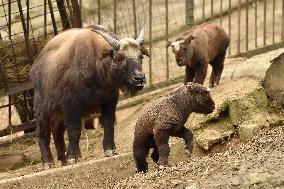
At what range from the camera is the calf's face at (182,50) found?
448 inches

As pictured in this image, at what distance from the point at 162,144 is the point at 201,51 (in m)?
3.55

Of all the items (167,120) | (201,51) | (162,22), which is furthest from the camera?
(162,22)

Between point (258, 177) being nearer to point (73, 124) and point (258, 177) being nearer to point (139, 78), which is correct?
point (139, 78)

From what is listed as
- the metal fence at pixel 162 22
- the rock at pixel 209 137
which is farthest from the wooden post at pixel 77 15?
the rock at pixel 209 137

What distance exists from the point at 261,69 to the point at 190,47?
1050 millimetres

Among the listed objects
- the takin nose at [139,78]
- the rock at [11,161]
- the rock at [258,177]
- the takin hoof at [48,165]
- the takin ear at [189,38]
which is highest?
the takin nose at [139,78]

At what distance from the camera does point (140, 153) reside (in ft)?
28.7

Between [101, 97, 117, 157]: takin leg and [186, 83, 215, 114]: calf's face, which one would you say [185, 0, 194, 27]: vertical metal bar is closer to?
[101, 97, 117, 157]: takin leg

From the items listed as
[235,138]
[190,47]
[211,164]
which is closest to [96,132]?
[190,47]

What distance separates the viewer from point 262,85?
1102 centimetres

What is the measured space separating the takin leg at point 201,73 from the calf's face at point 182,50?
0.67 feet

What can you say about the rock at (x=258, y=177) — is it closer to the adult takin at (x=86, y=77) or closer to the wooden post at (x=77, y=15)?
the adult takin at (x=86, y=77)

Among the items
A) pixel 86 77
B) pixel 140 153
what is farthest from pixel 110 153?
pixel 140 153

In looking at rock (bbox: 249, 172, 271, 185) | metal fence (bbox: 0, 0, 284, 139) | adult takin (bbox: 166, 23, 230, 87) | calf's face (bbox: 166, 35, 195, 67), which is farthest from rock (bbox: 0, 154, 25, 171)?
rock (bbox: 249, 172, 271, 185)
